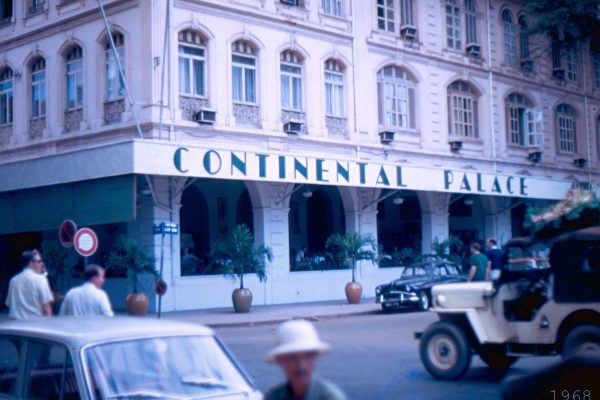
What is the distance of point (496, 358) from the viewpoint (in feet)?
37.9

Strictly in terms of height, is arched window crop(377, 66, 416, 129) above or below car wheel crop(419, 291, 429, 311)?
above

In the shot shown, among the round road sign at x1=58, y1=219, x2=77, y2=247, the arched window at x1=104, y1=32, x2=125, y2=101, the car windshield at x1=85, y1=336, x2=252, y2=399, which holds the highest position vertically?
the arched window at x1=104, y1=32, x2=125, y2=101

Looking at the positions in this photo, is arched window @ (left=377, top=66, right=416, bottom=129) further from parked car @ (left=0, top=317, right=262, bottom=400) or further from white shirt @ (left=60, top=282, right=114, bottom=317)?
parked car @ (left=0, top=317, right=262, bottom=400)

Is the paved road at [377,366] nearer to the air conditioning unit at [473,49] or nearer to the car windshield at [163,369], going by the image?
the car windshield at [163,369]

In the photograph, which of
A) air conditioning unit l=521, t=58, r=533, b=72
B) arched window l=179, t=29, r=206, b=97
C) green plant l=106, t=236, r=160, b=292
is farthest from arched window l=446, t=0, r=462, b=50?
green plant l=106, t=236, r=160, b=292

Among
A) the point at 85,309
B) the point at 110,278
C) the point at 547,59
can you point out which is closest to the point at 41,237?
the point at 110,278

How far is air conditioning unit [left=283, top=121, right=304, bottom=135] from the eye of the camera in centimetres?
2655

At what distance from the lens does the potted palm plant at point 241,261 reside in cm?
2345

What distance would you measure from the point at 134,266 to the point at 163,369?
17008mm

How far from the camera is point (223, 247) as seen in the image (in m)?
23.8

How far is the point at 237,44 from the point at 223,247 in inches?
Result: 272

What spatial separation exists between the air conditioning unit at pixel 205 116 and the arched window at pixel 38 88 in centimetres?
665

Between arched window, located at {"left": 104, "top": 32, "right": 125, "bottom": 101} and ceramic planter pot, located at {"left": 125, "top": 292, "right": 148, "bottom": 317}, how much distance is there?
6439 millimetres

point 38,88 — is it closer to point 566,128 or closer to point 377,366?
point 377,366
